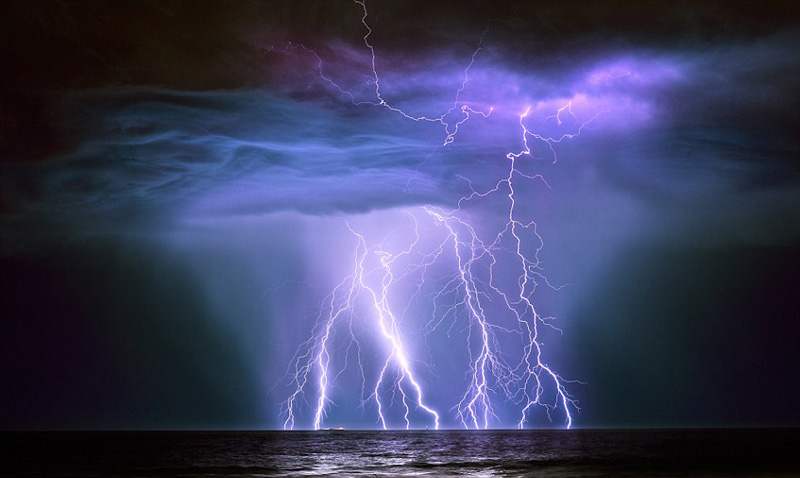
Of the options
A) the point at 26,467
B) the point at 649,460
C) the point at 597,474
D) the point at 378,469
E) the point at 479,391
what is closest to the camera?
the point at 597,474

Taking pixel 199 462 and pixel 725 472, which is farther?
Result: pixel 199 462

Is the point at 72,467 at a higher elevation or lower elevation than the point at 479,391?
lower

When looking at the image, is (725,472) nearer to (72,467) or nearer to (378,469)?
(378,469)

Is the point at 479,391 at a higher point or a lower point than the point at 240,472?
higher

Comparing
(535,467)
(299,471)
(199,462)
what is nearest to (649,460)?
(535,467)

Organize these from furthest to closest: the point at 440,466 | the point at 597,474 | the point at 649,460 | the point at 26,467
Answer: the point at 649,460, the point at 26,467, the point at 440,466, the point at 597,474

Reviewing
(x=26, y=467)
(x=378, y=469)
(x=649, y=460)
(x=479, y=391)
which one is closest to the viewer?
(x=378, y=469)

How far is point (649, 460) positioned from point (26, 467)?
2507cm

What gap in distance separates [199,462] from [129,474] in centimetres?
698

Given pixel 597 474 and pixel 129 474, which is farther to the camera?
pixel 129 474

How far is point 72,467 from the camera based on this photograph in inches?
1157

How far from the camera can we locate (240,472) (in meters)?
25.6

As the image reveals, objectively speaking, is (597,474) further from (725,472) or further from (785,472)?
(785,472)

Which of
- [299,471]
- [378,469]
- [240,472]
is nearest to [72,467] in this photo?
[240,472]
